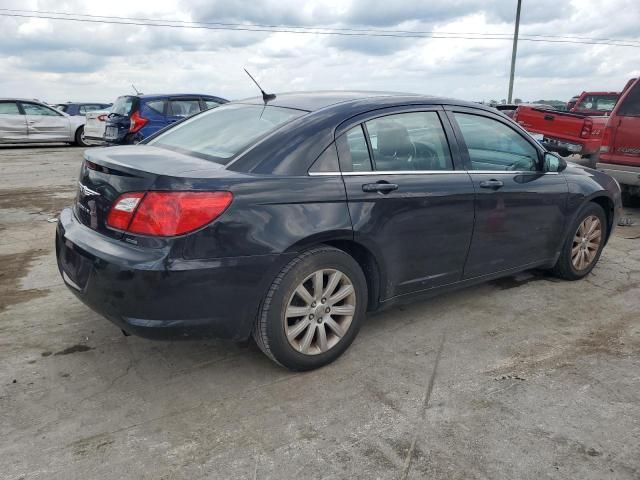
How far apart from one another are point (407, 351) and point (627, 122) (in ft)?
19.5

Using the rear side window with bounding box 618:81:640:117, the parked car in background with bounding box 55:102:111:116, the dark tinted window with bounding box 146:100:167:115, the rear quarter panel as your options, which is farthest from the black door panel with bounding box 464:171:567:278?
the parked car in background with bounding box 55:102:111:116

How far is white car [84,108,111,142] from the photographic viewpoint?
15.1 meters

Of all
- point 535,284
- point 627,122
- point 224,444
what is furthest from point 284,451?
point 627,122

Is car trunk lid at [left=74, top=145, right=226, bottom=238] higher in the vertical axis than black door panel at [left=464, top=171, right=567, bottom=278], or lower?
higher

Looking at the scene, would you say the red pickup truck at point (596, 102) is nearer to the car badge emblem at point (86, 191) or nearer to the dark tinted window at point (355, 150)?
the dark tinted window at point (355, 150)

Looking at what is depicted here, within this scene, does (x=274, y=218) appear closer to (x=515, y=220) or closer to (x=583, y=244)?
(x=515, y=220)

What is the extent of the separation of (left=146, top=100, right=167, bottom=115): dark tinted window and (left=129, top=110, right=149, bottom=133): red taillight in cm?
33

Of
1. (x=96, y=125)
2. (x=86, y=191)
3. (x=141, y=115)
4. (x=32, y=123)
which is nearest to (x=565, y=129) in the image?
(x=141, y=115)

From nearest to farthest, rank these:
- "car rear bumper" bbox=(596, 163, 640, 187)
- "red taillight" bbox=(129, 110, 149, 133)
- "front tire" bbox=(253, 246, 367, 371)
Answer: "front tire" bbox=(253, 246, 367, 371), "car rear bumper" bbox=(596, 163, 640, 187), "red taillight" bbox=(129, 110, 149, 133)

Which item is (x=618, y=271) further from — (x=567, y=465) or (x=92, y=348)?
(x=92, y=348)

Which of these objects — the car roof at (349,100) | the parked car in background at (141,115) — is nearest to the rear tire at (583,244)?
the car roof at (349,100)

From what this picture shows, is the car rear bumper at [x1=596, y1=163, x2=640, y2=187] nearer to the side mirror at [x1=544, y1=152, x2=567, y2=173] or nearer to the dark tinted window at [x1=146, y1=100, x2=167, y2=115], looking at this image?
the side mirror at [x1=544, y1=152, x2=567, y2=173]

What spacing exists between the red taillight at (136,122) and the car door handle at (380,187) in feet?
32.3

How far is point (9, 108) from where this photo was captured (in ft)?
53.1
